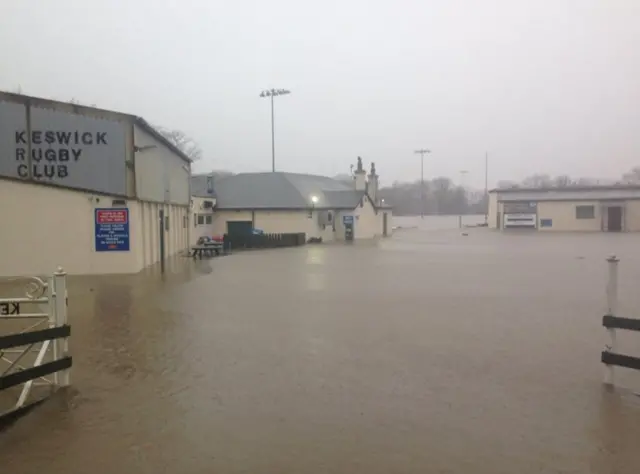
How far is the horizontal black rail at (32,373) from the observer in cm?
545

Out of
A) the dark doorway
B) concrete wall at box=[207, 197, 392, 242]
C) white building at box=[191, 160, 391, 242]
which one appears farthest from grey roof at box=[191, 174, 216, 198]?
the dark doorway

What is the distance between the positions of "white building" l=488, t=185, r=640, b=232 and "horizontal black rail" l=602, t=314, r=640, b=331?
6014cm

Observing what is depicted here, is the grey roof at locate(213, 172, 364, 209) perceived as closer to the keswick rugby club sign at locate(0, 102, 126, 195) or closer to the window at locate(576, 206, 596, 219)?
the keswick rugby club sign at locate(0, 102, 126, 195)

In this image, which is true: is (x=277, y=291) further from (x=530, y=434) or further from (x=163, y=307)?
(x=530, y=434)

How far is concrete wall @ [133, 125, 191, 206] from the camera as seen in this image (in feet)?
68.7

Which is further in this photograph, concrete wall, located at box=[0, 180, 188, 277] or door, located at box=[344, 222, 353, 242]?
door, located at box=[344, 222, 353, 242]

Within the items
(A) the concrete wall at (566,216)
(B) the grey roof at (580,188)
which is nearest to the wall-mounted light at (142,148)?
(A) the concrete wall at (566,216)

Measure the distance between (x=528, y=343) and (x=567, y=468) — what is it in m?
4.50

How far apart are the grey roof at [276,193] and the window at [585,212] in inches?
1069

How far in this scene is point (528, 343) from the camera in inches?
344

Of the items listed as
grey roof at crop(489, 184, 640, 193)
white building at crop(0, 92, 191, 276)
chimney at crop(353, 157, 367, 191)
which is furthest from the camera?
grey roof at crop(489, 184, 640, 193)

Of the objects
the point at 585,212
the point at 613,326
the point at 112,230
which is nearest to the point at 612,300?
the point at 613,326

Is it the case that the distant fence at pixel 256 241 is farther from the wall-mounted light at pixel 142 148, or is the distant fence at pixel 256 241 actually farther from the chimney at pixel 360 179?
the chimney at pixel 360 179

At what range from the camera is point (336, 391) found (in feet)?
20.8
